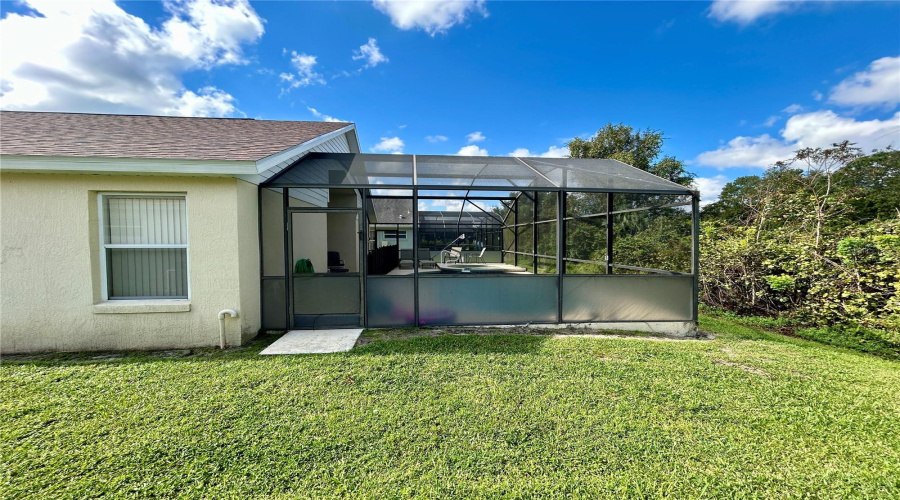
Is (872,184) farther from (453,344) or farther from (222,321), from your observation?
(222,321)

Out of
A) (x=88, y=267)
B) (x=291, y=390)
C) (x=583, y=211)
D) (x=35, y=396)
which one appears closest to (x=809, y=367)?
(x=583, y=211)

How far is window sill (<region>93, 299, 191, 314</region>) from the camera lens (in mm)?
4383

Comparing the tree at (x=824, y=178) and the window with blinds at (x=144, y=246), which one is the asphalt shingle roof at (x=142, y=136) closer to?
the window with blinds at (x=144, y=246)

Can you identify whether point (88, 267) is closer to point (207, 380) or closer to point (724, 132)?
point (207, 380)

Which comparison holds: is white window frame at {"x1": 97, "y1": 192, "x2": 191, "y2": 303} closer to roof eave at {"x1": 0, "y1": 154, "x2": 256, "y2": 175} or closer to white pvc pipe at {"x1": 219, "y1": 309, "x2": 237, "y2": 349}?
roof eave at {"x1": 0, "y1": 154, "x2": 256, "y2": 175}

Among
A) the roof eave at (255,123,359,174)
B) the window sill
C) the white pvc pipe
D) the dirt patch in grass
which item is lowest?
the dirt patch in grass

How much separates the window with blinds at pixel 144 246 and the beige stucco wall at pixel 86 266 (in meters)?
A: 0.14

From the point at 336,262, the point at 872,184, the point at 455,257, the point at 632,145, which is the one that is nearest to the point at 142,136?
the point at 336,262

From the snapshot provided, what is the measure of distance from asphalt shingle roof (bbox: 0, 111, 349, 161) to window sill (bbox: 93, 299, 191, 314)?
1.98 m

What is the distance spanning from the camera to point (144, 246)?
4539 millimetres

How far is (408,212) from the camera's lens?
14.6 metres

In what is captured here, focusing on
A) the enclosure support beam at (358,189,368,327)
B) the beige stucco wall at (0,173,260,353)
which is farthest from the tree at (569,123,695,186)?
the beige stucco wall at (0,173,260,353)

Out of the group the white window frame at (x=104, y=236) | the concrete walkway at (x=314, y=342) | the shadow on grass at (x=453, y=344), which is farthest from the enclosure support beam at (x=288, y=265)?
the shadow on grass at (x=453, y=344)

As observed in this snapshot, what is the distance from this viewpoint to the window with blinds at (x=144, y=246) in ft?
14.7
